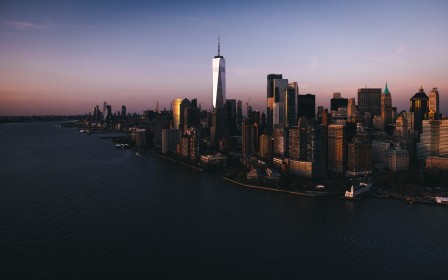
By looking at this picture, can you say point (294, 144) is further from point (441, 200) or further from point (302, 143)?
point (441, 200)

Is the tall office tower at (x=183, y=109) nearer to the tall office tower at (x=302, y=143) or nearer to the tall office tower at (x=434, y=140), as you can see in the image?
the tall office tower at (x=302, y=143)

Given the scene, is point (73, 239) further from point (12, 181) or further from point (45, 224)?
point (12, 181)

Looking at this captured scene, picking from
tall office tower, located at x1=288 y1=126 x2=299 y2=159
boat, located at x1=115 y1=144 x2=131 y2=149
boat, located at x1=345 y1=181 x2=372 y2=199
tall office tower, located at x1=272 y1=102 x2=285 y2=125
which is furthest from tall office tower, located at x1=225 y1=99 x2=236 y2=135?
boat, located at x1=345 y1=181 x2=372 y2=199

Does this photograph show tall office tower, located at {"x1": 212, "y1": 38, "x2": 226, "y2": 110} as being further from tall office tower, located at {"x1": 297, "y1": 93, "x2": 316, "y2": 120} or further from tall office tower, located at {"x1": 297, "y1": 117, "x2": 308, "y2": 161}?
tall office tower, located at {"x1": 297, "y1": 117, "x2": 308, "y2": 161}

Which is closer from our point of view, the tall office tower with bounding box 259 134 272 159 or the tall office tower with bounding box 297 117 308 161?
the tall office tower with bounding box 297 117 308 161

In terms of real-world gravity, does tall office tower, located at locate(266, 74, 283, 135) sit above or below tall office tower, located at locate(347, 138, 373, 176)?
above

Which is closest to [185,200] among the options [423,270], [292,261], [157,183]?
[157,183]
